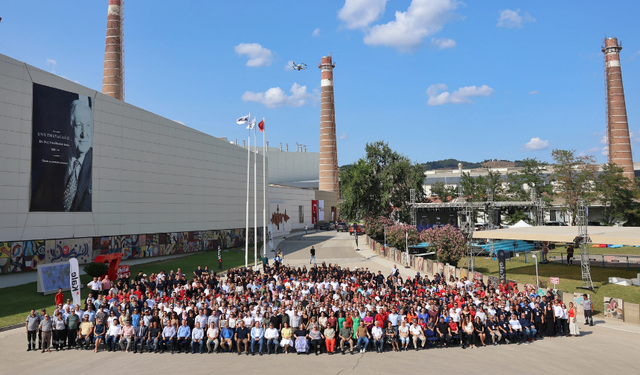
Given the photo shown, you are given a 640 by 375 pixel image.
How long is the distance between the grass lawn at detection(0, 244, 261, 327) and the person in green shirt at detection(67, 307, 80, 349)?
6.93 m

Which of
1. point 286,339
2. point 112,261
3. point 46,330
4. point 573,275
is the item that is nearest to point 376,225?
point 573,275

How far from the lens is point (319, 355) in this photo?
13.6m

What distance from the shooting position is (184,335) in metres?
14.0

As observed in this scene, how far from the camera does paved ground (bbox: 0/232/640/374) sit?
38.7 ft

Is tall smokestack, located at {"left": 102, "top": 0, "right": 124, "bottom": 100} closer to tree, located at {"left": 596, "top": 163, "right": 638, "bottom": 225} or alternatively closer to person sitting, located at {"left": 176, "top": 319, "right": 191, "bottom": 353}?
person sitting, located at {"left": 176, "top": 319, "right": 191, "bottom": 353}

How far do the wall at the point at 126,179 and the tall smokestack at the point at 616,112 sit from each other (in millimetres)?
62233

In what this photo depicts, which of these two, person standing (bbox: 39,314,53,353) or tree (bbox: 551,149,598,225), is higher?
tree (bbox: 551,149,598,225)

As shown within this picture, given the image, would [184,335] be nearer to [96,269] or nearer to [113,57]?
[96,269]

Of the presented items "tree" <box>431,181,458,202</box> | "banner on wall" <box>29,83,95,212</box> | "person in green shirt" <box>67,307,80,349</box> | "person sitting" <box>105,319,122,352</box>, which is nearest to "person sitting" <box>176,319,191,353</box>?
"person sitting" <box>105,319,122,352</box>

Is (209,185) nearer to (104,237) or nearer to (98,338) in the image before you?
(104,237)

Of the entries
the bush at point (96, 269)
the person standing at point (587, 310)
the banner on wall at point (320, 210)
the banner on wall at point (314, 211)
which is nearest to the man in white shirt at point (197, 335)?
the bush at point (96, 269)

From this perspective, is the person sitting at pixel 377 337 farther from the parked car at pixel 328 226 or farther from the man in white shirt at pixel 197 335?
the parked car at pixel 328 226

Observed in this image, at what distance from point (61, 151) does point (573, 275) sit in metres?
36.3

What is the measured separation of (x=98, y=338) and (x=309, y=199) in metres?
66.4
